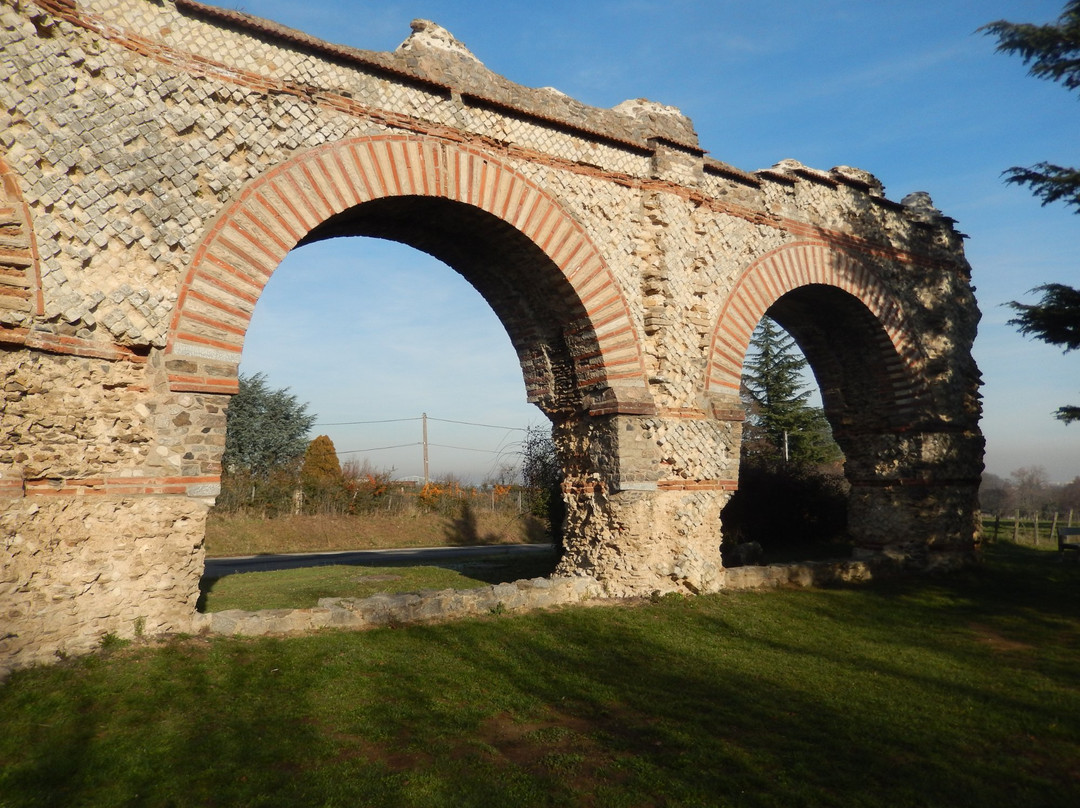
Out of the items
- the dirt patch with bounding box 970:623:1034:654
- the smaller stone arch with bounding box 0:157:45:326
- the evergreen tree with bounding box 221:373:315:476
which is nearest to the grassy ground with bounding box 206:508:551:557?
the evergreen tree with bounding box 221:373:315:476

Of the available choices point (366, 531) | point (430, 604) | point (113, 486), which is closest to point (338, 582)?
point (430, 604)

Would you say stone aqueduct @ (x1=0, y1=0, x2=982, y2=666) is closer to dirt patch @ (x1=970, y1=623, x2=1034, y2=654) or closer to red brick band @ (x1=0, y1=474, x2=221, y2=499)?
red brick band @ (x1=0, y1=474, x2=221, y2=499)

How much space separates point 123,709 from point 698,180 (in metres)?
6.74

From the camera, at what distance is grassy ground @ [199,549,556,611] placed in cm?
744

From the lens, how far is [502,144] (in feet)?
21.4

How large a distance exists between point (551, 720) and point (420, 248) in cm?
458

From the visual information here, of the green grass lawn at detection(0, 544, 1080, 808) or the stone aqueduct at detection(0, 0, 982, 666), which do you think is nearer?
the green grass lawn at detection(0, 544, 1080, 808)

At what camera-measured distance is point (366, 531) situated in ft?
59.8

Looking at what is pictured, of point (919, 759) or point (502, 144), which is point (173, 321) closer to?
point (502, 144)

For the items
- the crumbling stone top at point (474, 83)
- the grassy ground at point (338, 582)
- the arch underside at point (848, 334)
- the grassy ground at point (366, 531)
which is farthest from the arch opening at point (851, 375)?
the grassy ground at point (366, 531)

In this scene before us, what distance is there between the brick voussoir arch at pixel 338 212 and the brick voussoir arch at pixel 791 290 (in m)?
1.19

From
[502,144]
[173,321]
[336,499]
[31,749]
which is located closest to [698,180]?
[502,144]

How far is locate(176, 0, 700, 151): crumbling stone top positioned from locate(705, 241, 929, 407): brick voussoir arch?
63.3 inches

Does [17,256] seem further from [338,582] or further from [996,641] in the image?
[996,641]
